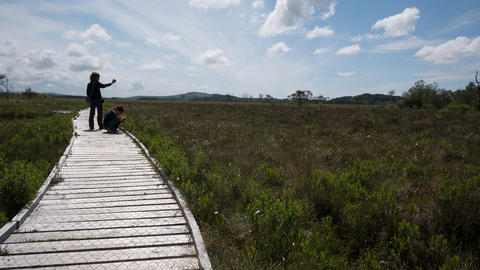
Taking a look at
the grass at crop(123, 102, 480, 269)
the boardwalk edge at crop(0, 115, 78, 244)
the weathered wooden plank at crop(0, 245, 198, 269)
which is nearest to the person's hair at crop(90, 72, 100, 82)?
the grass at crop(123, 102, 480, 269)

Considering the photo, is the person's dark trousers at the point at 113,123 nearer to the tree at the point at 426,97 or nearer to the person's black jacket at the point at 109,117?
the person's black jacket at the point at 109,117

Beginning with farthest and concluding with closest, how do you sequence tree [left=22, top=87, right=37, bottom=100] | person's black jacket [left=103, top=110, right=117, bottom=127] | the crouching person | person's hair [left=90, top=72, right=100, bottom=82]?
tree [left=22, top=87, right=37, bottom=100] → person's black jacket [left=103, top=110, right=117, bottom=127] → the crouching person → person's hair [left=90, top=72, right=100, bottom=82]

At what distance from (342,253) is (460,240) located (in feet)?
5.85

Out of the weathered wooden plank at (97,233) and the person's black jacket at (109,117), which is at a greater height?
the person's black jacket at (109,117)

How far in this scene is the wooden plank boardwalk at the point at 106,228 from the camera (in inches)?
101

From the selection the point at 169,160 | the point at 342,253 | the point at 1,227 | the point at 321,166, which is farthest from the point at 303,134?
the point at 1,227

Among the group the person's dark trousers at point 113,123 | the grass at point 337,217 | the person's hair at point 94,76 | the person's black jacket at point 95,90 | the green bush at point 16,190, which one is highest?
the person's hair at point 94,76

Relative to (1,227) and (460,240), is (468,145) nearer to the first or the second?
(460,240)

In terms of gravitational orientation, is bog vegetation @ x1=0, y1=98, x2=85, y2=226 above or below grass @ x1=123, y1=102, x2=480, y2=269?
above

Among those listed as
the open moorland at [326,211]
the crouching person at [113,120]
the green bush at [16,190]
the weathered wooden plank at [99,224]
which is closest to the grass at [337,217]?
the open moorland at [326,211]

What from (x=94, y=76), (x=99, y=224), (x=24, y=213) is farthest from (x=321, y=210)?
(x=94, y=76)

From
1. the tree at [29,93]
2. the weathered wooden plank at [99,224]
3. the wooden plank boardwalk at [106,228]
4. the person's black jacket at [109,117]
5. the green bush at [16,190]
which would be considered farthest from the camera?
the tree at [29,93]

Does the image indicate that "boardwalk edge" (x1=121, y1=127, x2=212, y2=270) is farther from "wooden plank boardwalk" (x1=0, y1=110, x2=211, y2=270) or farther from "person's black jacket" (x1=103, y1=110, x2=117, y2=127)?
"person's black jacket" (x1=103, y1=110, x2=117, y2=127)

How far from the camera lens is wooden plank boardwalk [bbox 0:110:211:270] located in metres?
2.55
